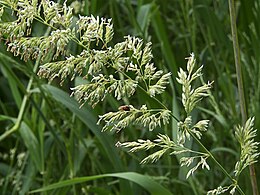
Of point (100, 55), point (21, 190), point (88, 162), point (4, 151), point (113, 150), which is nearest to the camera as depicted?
point (100, 55)

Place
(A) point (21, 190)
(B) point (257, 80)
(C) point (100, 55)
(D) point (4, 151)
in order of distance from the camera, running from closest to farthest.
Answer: (C) point (100, 55), (B) point (257, 80), (A) point (21, 190), (D) point (4, 151)

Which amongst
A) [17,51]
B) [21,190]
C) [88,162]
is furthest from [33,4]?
[88,162]

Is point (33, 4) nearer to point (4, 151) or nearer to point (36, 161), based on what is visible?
point (36, 161)

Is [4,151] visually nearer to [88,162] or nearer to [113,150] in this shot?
[88,162]

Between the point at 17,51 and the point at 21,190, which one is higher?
the point at 17,51

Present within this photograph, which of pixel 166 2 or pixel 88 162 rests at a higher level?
pixel 166 2

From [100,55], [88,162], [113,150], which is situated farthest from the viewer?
[88,162]

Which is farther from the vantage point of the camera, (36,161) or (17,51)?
(36,161)

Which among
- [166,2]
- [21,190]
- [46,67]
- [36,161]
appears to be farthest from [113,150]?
[166,2]

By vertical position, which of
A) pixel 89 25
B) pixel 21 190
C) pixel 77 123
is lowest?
pixel 21 190
